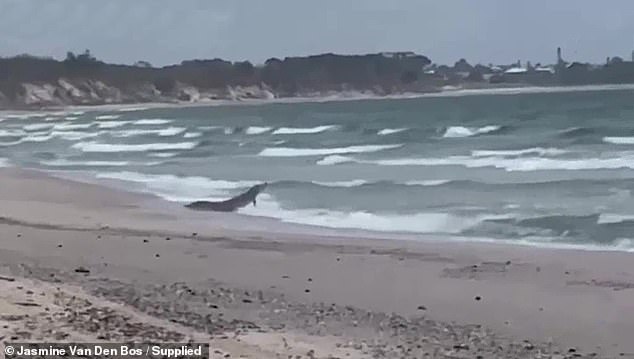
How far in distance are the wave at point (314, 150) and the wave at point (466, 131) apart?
6.41m

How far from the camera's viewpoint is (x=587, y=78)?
12219 centimetres

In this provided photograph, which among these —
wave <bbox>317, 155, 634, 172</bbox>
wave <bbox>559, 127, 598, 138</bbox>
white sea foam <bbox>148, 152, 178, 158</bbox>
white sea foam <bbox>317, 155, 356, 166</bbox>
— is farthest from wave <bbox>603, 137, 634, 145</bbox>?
white sea foam <bbox>148, 152, 178, 158</bbox>

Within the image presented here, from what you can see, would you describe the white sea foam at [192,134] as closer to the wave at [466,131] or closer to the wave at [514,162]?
the wave at [466,131]

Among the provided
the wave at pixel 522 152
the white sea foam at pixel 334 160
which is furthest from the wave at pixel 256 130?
the wave at pixel 522 152

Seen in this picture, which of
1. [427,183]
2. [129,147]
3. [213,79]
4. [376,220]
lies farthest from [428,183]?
[213,79]

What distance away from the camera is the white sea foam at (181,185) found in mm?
21688

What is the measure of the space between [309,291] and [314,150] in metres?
29.3

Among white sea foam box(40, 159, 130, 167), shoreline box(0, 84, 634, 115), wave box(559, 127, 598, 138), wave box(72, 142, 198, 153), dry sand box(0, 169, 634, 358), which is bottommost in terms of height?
dry sand box(0, 169, 634, 358)

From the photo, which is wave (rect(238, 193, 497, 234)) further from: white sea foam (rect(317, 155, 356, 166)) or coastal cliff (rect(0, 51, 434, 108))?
coastal cliff (rect(0, 51, 434, 108))

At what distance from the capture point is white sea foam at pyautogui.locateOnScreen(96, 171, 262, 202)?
21.7 m

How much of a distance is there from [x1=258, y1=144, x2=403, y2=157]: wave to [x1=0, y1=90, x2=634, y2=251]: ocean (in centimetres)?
7

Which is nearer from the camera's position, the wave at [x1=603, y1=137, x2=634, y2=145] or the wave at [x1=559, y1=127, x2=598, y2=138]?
the wave at [x1=603, y1=137, x2=634, y2=145]

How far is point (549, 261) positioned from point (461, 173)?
46.7 feet

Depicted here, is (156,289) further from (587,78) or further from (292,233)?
(587,78)
